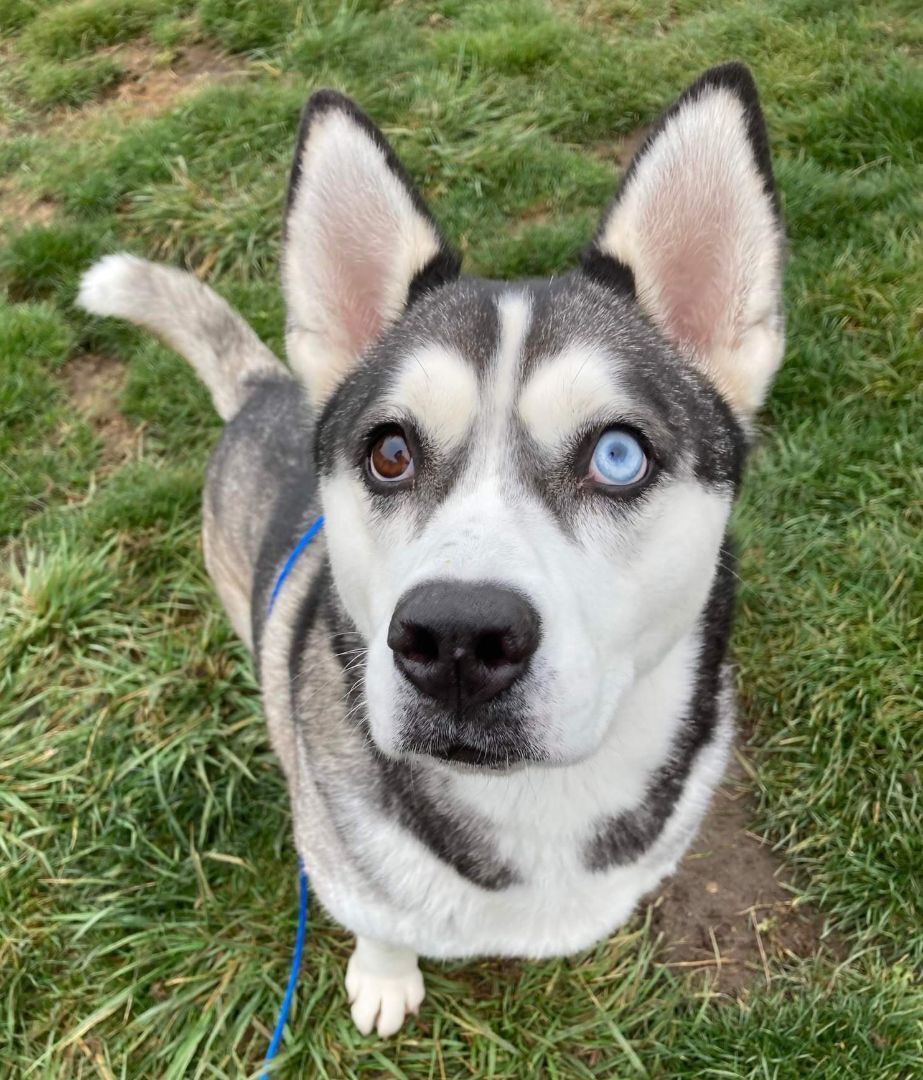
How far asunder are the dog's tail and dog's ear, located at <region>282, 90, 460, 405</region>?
1.45 meters

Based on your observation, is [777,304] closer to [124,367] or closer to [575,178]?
[575,178]

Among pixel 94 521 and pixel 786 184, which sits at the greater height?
pixel 786 184

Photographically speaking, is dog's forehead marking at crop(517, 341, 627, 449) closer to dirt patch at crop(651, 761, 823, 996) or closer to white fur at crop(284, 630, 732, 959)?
white fur at crop(284, 630, 732, 959)

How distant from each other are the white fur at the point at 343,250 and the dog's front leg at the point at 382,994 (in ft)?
6.14

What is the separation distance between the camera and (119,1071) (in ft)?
9.66

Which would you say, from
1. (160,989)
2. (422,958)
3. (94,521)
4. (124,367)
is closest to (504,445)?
(422,958)

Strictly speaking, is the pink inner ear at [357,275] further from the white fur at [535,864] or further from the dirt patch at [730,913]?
the dirt patch at [730,913]

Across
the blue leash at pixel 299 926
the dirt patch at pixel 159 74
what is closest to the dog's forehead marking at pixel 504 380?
the blue leash at pixel 299 926

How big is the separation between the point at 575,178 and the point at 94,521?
3.36 metres

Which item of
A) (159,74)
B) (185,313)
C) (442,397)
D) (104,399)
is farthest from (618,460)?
(159,74)

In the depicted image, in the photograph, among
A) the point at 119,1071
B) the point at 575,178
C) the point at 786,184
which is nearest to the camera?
the point at 119,1071

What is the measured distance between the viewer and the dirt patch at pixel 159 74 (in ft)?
20.4

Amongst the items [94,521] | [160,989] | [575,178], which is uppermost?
[575,178]

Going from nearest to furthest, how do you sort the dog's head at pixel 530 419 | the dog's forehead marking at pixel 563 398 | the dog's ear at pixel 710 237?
the dog's head at pixel 530 419, the dog's forehead marking at pixel 563 398, the dog's ear at pixel 710 237
